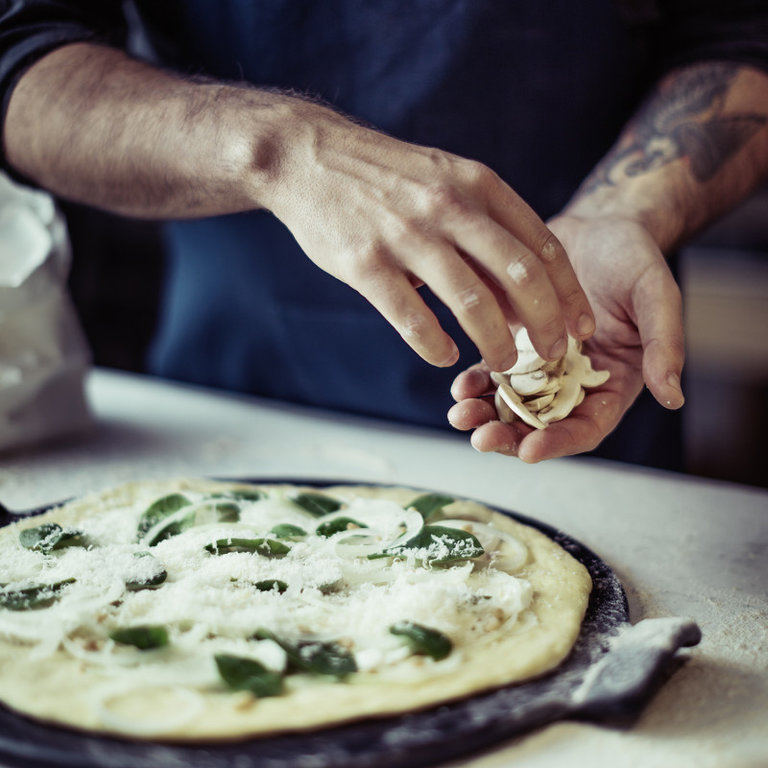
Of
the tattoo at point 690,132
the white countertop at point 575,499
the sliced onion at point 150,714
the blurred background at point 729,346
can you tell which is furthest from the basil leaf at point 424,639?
the blurred background at point 729,346

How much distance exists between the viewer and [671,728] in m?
0.96

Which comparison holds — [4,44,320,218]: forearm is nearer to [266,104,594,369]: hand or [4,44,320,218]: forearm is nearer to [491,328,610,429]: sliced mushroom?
[266,104,594,369]: hand

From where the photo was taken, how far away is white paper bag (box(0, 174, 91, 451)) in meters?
1.82

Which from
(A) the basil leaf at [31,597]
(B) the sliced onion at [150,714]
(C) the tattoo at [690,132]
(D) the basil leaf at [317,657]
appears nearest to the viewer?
(B) the sliced onion at [150,714]

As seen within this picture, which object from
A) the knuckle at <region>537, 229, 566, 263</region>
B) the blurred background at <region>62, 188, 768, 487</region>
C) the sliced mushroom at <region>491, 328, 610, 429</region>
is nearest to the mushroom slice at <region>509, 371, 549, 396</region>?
the sliced mushroom at <region>491, 328, 610, 429</region>

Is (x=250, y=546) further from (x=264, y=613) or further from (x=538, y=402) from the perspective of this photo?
(x=538, y=402)

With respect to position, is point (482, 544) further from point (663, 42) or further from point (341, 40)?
point (663, 42)

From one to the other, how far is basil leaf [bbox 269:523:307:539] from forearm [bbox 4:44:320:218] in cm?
52

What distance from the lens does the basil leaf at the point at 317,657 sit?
3.26ft

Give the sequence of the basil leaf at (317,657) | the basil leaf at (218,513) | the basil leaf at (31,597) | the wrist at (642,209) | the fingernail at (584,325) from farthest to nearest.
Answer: the wrist at (642,209) < the basil leaf at (218,513) < the fingernail at (584,325) < the basil leaf at (31,597) < the basil leaf at (317,657)

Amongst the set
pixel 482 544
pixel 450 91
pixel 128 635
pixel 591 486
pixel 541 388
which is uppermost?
pixel 450 91

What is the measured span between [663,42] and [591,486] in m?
1.13

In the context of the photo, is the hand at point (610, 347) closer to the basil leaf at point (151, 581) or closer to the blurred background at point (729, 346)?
the basil leaf at point (151, 581)

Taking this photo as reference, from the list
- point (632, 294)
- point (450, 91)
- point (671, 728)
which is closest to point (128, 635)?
point (671, 728)
